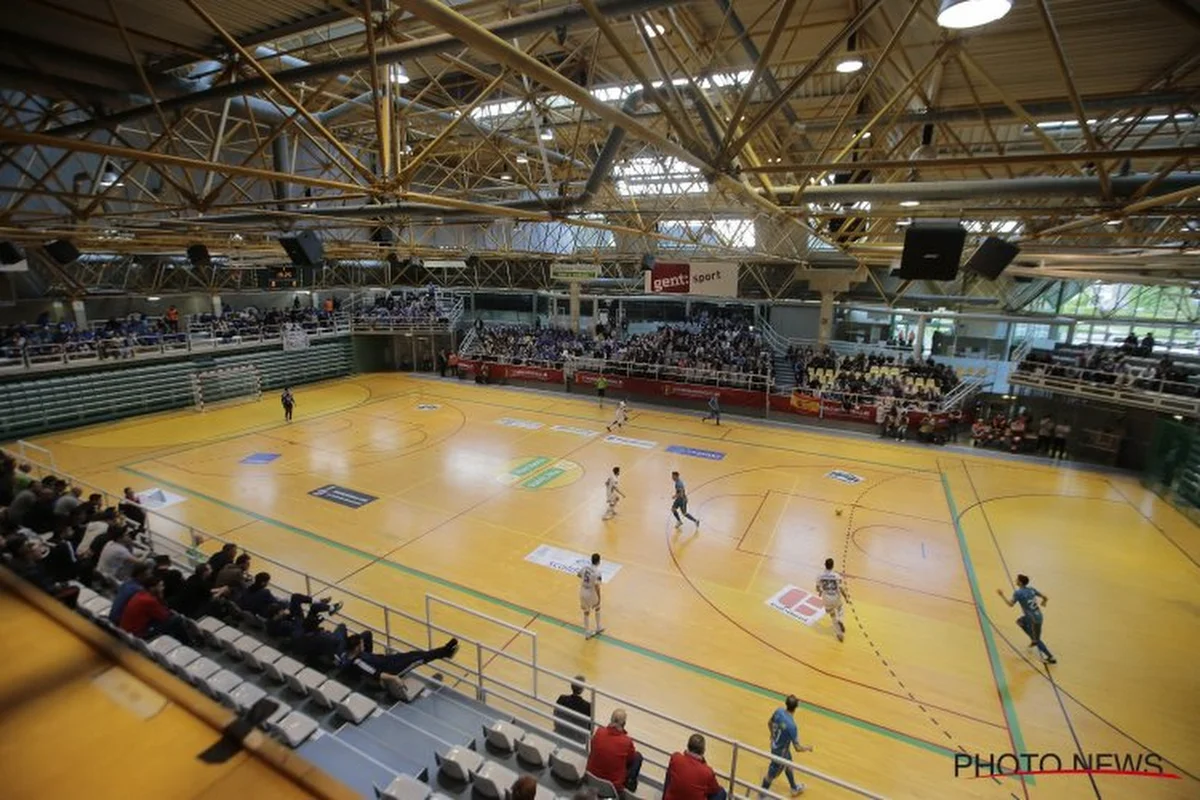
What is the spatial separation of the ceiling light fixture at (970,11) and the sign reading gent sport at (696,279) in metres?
14.0

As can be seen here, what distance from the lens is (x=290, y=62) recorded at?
292 inches

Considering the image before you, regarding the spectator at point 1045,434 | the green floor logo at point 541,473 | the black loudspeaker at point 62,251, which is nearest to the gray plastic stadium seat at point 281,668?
the green floor logo at point 541,473

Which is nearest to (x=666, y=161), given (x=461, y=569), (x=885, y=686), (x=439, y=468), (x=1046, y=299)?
(x=439, y=468)

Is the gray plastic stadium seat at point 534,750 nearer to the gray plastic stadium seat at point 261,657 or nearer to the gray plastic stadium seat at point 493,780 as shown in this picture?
the gray plastic stadium seat at point 493,780

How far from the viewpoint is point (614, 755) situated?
5.15 metres

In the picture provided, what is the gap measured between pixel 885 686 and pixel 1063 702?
2.48 metres

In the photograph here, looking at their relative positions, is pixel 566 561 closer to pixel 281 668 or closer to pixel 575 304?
pixel 281 668

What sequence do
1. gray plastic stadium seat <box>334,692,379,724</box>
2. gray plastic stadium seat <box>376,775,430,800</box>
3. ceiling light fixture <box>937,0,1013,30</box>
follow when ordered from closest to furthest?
ceiling light fixture <box>937,0,1013,30</box>
gray plastic stadium seat <box>376,775,430,800</box>
gray plastic stadium seat <box>334,692,379,724</box>

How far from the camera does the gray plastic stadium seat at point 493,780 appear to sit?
484cm

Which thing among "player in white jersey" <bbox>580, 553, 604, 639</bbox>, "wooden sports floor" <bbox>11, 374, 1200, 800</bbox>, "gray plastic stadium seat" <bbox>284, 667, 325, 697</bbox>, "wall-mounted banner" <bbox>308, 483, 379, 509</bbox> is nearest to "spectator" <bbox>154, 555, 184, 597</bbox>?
"gray plastic stadium seat" <bbox>284, 667, 325, 697</bbox>

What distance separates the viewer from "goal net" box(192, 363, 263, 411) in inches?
953

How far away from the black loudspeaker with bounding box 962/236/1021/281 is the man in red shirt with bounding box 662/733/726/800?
9.23m

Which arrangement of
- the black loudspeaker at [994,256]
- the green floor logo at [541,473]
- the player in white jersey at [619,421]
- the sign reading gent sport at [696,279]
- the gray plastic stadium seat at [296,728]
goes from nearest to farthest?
the gray plastic stadium seat at [296,728] → the black loudspeaker at [994,256] → the green floor logo at [541,473] → the sign reading gent sport at [696,279] → the player in white jersey at [619,421]

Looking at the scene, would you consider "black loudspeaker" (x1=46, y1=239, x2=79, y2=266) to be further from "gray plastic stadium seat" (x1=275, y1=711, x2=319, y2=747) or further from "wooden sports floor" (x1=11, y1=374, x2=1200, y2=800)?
"gray plastic stadium seat" (x1=275, y1=711, x2=319, y2=747)
